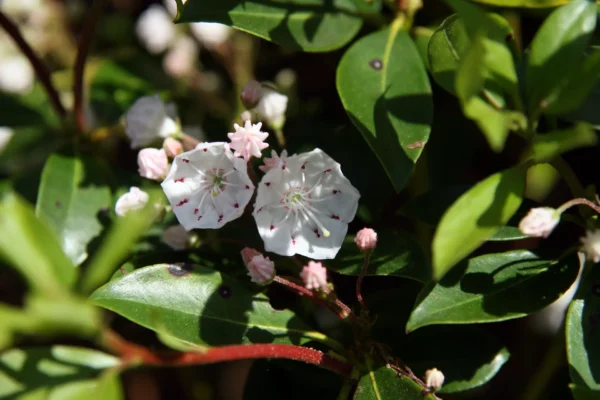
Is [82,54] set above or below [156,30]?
above

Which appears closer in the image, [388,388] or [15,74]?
[388,388]

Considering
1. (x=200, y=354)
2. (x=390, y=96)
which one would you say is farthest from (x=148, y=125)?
(x=200, y=354)

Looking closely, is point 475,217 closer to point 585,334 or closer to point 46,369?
point 585,334

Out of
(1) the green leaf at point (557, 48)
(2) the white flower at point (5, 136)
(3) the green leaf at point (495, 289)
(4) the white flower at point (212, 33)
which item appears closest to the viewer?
(1) the green leaf at point (557, 48)

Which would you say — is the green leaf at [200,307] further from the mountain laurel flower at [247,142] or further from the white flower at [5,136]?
the white flower at [5,136]

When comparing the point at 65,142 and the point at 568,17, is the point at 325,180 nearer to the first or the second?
the point at 568,17

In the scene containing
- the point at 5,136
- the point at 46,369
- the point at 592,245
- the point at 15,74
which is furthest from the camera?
the point at 15,74

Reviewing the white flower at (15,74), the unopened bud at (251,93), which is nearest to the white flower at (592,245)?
the unopened bud at (251,93)
